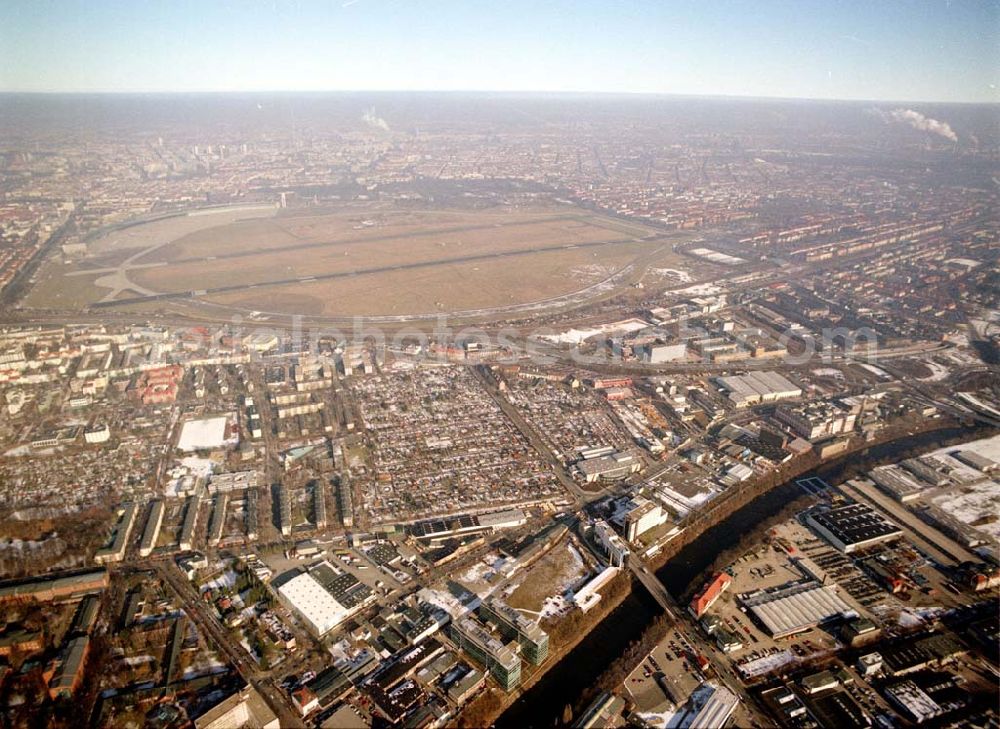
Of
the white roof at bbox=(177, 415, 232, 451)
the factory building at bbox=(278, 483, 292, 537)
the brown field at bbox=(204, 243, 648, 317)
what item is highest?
the brown field at bbox=(204, 243, 648, 317)

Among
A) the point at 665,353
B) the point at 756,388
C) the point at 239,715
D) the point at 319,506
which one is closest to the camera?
the point at 239,715

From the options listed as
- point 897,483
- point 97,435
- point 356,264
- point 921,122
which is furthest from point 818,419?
point 921,122

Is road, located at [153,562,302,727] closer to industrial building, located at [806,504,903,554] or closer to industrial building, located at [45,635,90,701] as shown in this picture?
industrial building, located at [45,635,90,701]

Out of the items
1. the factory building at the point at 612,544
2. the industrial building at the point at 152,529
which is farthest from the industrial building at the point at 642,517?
the industrial building at the point at 152,529

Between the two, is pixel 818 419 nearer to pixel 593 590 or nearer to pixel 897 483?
pixel 897 483

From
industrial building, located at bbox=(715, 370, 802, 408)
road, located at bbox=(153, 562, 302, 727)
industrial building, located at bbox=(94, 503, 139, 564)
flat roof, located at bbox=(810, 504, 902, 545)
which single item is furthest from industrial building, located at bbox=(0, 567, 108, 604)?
industrial building, located at bbox=(715, 370, 802, 408)

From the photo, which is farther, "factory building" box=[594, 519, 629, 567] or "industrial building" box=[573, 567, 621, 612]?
"factory building" box=[594, 519, 629, 567]

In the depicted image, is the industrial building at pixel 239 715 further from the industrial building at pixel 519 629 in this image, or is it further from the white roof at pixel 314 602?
the industrial building at pixel 519 629
